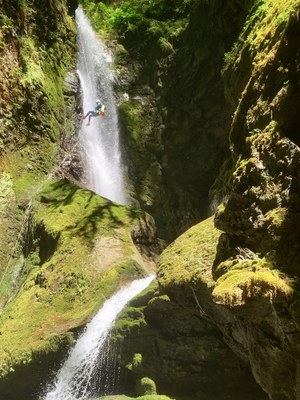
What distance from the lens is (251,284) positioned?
3.75 metres

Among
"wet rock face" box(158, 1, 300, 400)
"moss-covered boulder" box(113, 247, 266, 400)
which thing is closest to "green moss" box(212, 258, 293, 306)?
"wet rock face" box(158, 1, 300, 400)

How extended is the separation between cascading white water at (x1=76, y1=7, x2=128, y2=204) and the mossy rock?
13.8ft

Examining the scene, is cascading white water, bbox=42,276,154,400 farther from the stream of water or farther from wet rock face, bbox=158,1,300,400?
wet rock face, bbox=158,1,300,400

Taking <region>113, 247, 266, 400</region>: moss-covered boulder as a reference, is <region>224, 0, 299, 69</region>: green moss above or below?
above

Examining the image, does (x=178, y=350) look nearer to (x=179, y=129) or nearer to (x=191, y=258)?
(x=191, y=258)

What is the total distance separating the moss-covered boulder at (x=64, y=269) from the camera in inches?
314

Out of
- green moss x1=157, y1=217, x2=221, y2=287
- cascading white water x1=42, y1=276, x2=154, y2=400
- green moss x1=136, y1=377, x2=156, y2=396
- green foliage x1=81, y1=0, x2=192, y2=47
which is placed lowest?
green moss x1=136, y1=377, x2=156, y2=396

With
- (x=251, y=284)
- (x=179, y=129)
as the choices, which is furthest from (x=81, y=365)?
(x=179, y=129)

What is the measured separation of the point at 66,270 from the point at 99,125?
863cm

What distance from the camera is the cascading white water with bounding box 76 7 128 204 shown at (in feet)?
50.1

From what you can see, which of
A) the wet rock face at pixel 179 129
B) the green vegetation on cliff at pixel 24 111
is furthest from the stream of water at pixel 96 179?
the green vegetation on cliff at pixel 24 111

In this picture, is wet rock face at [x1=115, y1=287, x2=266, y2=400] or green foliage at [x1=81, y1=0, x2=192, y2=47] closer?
wet rock face at [x1=115, y1=287, x2=266, y2=400]

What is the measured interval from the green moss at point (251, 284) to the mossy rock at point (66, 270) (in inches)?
179

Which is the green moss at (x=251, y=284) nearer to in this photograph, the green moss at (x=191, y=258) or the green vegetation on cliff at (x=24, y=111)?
the green moss at (x=191, y=258)
